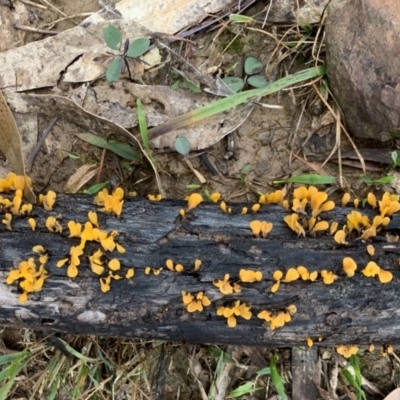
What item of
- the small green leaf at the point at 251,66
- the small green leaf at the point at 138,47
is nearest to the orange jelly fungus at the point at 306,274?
the small green leaf at the point at 251,66

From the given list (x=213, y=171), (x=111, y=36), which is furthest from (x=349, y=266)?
(x=111, y=36)

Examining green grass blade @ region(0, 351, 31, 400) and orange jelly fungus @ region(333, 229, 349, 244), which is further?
green grass blade @ region(0, 351, 31, 400)

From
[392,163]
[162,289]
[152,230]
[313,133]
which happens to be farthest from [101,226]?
[392,163]

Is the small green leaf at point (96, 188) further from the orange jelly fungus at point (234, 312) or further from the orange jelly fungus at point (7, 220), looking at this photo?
the orange jelly fungus at point (234, 312)

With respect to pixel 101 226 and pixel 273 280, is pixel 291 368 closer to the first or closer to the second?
pixel 273 280

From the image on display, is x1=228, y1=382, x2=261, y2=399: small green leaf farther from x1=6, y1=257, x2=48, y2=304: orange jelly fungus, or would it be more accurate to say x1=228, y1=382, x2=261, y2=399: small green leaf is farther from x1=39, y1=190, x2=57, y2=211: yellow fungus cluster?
x1=39, y1=190, x2=57, y2=211: yellow fungus cluster

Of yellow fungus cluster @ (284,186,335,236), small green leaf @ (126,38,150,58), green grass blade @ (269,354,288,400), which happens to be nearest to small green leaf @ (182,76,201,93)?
small green leaf @ (126,38,150,58)
